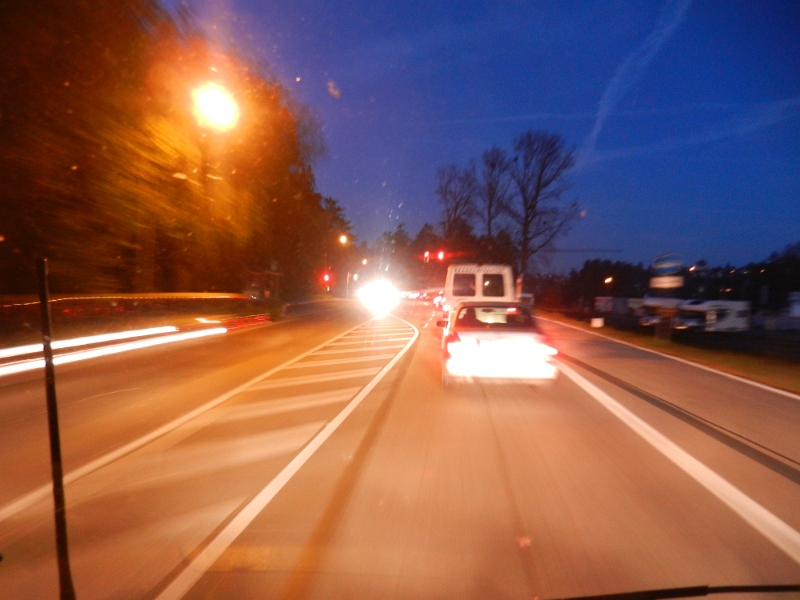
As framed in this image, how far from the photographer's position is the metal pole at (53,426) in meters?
3.39

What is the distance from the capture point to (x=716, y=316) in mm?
35750

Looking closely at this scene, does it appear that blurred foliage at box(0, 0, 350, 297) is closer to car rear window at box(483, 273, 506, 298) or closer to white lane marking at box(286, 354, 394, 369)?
white lane marking at box(286, 354, 394, 369)

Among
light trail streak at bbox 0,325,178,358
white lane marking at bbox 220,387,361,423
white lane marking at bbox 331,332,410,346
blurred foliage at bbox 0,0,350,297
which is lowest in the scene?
white lane marking at bbox 331,332,410,346

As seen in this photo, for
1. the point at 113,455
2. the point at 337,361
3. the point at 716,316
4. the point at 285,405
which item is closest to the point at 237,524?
the point at 113,455

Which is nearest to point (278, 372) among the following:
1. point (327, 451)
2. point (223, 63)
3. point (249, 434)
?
point (249, 434)

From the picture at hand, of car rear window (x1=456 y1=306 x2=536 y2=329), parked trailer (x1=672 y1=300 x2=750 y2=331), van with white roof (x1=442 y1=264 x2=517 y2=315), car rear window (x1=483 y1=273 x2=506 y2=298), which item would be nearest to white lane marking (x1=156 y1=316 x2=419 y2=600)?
car rear window (x1=456 y1=306 x2=536 y2=329)

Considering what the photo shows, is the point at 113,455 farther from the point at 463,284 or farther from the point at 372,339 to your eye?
the point at 463,284

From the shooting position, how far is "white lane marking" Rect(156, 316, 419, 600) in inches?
160

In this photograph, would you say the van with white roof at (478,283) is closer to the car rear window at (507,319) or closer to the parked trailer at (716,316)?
the car rear window at (507,319)

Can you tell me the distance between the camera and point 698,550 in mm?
4656

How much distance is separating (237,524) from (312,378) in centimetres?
785

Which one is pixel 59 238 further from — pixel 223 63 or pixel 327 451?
pixel 327 451

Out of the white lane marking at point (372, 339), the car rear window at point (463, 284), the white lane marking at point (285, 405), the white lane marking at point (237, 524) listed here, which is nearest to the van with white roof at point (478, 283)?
the car rear window at point (463, 284)

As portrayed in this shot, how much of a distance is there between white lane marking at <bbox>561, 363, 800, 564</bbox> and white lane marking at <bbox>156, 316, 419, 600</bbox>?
3770 millimetres
